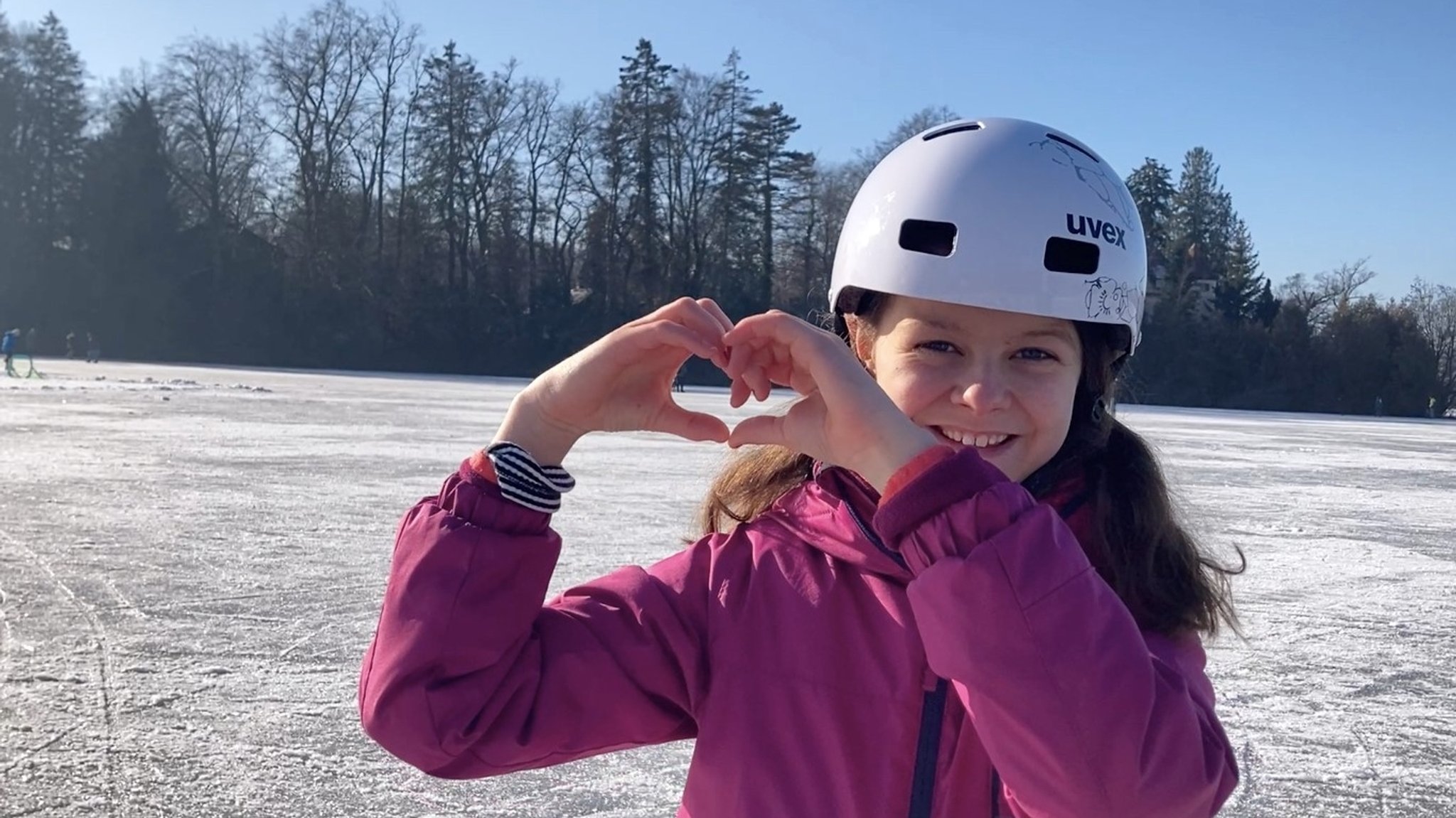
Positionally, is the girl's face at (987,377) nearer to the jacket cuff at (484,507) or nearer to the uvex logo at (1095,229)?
the uvex logo at (1095,229)

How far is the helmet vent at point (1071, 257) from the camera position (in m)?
1.84

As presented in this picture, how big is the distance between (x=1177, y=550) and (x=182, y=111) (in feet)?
168

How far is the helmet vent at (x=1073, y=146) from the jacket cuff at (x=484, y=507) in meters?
1.04

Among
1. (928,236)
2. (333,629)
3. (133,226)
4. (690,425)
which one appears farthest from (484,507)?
(133,226)

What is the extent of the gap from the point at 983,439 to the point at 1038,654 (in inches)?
19.2

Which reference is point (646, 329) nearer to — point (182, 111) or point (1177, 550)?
point (1177, 550)

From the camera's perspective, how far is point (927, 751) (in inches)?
59.4

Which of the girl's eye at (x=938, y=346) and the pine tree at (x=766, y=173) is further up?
the pine tree at (x=766, y=173)

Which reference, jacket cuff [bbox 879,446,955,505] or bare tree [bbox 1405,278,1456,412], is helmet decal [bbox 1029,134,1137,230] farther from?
bare tree [bbox 1405,278,1456,412]

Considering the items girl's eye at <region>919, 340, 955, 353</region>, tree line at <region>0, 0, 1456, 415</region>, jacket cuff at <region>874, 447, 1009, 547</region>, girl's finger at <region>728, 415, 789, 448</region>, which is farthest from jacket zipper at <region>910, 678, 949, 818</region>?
tree line at <region>0, 0, 1456, 415</region>

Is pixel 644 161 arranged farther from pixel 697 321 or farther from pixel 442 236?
pixel 697 321

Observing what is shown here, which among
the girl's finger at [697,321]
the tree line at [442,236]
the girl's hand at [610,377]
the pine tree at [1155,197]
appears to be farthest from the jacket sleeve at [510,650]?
the pine tree at [1155,197]

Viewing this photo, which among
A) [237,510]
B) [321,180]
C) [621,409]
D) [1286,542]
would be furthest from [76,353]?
[621,409]

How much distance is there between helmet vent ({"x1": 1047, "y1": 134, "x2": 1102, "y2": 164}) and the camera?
77.2 inches
